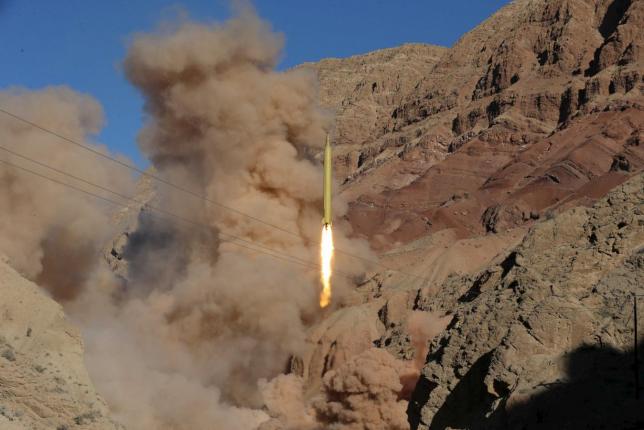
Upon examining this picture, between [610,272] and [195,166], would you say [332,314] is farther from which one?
[610,272]

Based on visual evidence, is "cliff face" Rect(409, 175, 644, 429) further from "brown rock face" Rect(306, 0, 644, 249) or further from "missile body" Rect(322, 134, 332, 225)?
"brown rock face" Rect(306, 0, 644, 249)

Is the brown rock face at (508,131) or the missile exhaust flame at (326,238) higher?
the brown rock face at (508,131)

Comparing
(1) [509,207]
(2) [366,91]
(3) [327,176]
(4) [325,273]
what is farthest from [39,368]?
(2) [366,91]

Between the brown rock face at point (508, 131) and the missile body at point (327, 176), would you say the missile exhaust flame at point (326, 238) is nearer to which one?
the missile body at point (327, 176)

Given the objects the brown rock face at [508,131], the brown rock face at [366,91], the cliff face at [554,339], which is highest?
the brown rock face at [366,91]

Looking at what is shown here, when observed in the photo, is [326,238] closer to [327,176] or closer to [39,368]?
[327,176]

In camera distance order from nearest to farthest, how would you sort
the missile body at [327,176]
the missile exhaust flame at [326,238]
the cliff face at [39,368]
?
the cliff face at [39,368] < the missile body at [327,176] < the missile exhaust flame at [326,238]

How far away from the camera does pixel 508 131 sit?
328 feet

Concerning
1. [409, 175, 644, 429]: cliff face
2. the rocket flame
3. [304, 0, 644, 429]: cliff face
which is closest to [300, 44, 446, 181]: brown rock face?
[304, 0, 644, 429]: cliff face

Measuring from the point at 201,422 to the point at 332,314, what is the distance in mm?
13179

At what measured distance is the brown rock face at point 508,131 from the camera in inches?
3361

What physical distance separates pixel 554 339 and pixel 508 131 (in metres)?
78.6

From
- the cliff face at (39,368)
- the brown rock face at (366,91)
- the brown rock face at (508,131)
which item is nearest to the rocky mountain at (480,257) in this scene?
the cliff face at (39,368)

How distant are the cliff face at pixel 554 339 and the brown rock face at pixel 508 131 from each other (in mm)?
45877
